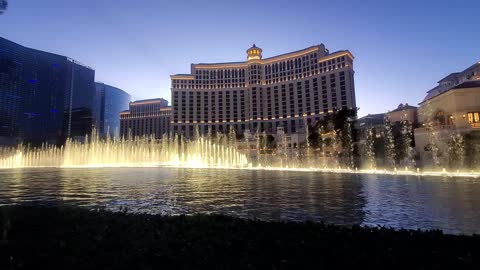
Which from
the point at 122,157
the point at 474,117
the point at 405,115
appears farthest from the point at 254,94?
the point at 474,117

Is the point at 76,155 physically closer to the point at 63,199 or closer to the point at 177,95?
the point at 63,199

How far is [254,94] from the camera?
144 m

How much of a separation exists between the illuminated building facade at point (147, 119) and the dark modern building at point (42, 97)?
4133 centimetres

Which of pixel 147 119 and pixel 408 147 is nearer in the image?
pixel 408 147

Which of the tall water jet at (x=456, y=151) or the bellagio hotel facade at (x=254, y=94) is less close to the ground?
the bellagio hotel facade at (x=254, y=94)

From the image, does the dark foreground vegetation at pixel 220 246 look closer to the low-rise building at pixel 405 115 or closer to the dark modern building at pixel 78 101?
the low-rise building at pixel 405 115

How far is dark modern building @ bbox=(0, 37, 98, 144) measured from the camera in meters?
108

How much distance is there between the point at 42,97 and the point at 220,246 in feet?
473

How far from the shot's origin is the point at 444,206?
1005cm

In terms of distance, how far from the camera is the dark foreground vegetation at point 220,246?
13.0 feet

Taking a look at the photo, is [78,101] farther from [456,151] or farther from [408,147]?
[456,151]

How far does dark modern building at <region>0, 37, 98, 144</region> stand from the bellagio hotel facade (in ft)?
141

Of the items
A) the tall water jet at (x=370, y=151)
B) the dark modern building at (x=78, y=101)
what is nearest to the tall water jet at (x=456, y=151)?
the tall water jet at (x=370, y=151)

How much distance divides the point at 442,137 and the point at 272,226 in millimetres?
37826
